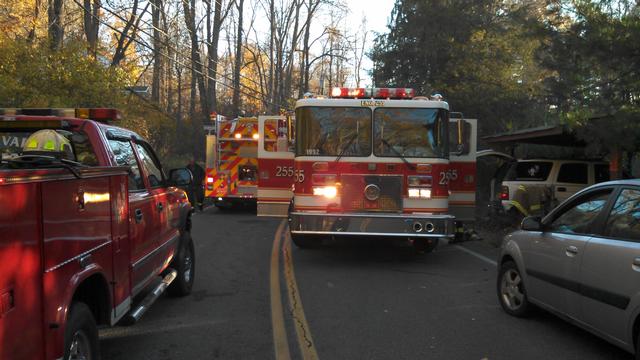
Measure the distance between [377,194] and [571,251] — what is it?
3911 millimetres

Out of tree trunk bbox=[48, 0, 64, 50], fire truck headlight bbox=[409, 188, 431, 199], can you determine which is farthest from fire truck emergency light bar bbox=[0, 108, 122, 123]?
tree trunk bbox=[48, 0, 64, 50]

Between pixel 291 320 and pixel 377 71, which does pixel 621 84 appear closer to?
pixel 291 320

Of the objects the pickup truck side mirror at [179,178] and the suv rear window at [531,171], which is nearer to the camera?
the pickup truck side mirror at [179,178]

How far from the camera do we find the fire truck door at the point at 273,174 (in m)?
9.95

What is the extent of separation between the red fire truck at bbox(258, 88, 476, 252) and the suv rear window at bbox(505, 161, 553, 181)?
5.01 meters

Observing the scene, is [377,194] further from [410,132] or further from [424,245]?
[424,245]

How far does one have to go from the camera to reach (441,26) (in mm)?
21828

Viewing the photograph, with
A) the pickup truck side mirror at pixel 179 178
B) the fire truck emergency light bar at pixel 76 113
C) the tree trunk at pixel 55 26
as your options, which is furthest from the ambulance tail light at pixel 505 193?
the tree trunk at pixel 55 26

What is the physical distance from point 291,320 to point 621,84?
6971 mm

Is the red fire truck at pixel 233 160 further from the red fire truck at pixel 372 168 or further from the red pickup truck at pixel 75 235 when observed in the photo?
the red pickup truck at pixel 75 235

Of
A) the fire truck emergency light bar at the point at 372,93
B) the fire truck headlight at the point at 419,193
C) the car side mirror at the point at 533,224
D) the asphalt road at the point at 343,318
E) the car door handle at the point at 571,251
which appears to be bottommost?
the asphalt road at the point at 343,318

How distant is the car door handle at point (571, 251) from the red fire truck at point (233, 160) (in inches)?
516

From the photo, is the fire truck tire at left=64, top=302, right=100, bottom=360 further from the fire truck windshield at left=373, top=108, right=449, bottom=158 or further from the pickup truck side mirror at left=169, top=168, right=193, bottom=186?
the fire truck windshield at left=373, top=108, right=449, bottom=158

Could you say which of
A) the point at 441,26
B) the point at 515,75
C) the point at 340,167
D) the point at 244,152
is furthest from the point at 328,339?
the point at 515,75
